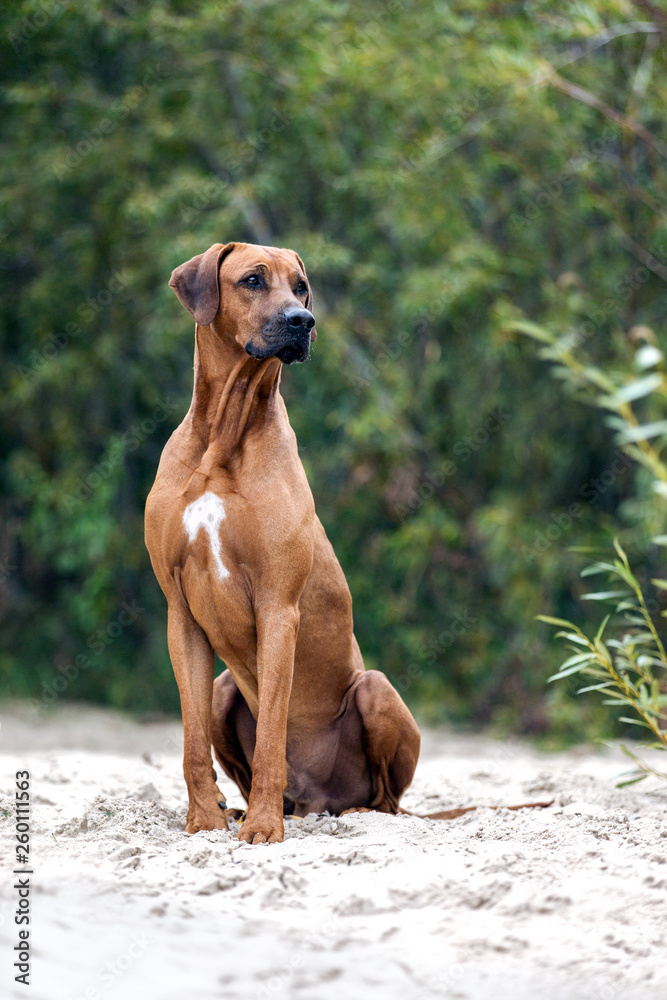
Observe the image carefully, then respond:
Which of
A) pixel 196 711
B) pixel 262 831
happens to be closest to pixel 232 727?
pixel 196 711

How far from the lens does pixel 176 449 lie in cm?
314

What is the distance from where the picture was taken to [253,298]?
10.0 ft

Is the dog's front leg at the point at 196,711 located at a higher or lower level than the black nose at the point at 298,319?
lower

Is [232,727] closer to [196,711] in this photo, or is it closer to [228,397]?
[196,711]

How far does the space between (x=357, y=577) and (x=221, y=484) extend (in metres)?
4.67

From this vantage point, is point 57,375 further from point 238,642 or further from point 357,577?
point 238,642

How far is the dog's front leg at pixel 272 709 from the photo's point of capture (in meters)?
2.92

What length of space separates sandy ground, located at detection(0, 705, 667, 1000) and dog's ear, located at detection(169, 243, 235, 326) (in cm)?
158

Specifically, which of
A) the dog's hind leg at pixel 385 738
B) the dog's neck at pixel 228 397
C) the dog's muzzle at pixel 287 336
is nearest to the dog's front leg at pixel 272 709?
the dog's hind leg at pixel 385 738

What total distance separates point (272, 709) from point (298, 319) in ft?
3.86

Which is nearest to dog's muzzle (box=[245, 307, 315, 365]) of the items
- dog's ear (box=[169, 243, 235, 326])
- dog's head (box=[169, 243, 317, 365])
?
dog's head (box=[169, 243, 317, 365])

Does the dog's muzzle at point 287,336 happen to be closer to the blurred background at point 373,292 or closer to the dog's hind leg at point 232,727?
the dog's hind leg at point 232,727

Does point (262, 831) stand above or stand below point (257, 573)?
below

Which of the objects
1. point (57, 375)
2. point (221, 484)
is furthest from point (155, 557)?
point (57, 375)
